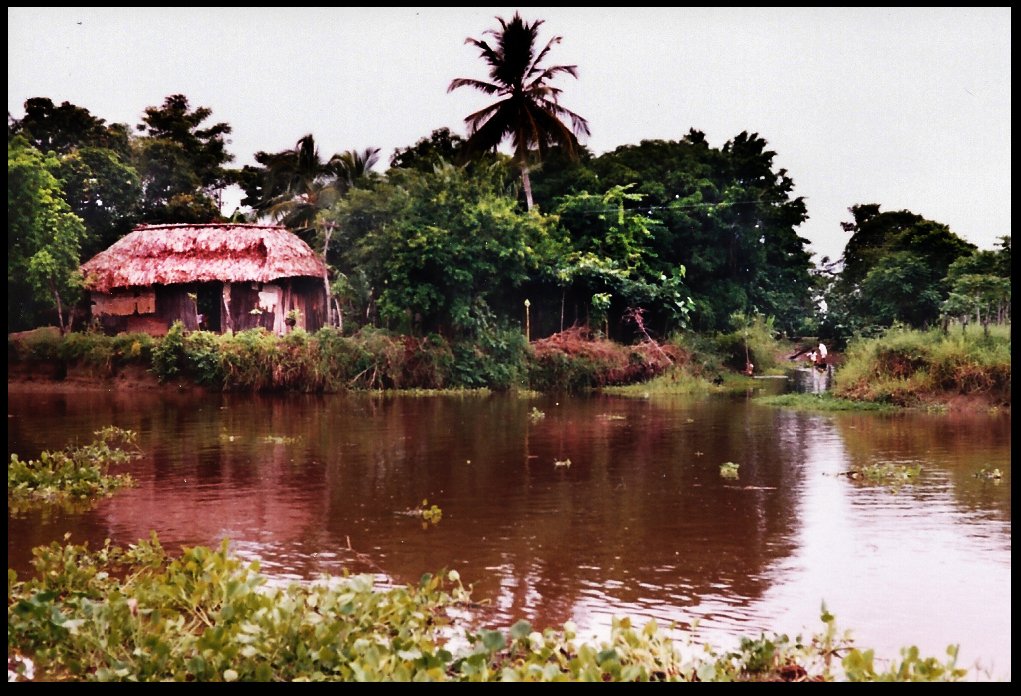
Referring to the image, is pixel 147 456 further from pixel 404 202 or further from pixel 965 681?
pixel 404 202

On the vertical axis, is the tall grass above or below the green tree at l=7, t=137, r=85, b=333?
below

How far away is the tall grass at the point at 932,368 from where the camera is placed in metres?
13.5

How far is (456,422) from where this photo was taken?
41.7 feet

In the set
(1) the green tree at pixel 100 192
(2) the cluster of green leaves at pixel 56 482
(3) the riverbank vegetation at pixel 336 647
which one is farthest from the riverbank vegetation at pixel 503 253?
(3) the riverbank vegetation at pixel 336 647

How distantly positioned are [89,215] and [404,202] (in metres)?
6.45

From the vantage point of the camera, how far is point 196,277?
19.1m

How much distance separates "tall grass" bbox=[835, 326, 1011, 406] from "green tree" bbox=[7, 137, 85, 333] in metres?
12.8

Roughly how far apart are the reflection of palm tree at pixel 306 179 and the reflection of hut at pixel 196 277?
269 centimetres

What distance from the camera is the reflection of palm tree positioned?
22.6m

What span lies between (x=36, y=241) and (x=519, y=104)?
920 centimetres

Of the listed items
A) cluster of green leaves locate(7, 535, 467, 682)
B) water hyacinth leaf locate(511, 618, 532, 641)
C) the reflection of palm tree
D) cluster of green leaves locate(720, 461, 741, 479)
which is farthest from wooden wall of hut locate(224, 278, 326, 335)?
water hyacinth leaf locate(511, 618, 532, 641)

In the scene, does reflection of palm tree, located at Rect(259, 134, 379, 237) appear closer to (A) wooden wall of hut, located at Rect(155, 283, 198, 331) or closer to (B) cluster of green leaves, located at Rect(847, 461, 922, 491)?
(A) wooden wall of hut, located at Rect(155, 283, 198, 331)

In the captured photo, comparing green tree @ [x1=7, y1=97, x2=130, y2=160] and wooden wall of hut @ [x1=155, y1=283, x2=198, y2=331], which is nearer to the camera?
green tree @ [x1=7, y1=97, x2=130, y2=160]

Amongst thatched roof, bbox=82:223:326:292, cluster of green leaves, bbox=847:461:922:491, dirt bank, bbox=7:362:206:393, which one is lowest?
cluster of green leaves, bbox=847:461:922:491
